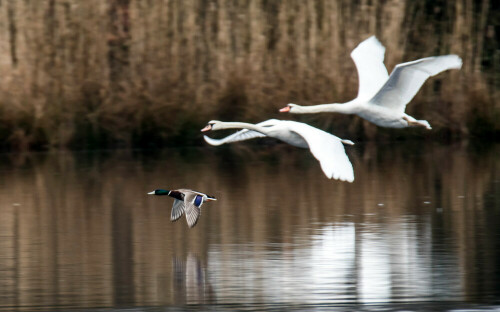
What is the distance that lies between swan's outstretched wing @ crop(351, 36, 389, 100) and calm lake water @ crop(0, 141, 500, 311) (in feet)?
3.53

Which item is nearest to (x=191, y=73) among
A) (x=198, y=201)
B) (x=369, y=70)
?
(x=369, y=70)

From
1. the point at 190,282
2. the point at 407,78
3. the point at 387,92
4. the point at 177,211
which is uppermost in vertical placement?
the point at 407,78

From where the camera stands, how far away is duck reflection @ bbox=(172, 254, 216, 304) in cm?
688

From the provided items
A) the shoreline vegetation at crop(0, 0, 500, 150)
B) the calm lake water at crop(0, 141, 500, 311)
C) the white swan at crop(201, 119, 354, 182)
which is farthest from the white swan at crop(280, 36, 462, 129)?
the shoreline vegetation at crop(0, 0, 500, 150)

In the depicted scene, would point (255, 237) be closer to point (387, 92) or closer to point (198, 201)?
point (198, 201)

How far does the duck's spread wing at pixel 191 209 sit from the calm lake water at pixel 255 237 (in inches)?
9.4

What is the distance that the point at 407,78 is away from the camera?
10.5 meters

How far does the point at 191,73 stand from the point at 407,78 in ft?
21.2

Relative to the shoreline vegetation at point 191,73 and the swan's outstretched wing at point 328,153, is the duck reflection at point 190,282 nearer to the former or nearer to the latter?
the swan's outstretched wing at point 328,153

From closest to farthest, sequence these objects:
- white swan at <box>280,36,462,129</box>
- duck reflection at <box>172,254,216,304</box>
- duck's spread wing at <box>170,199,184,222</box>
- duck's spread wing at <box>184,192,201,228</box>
Answer: duck reflection at <box>172,254,216,304</box> < duck's spread wing at <box>184,192,201,228</box> < duck's spread wing at <box>170,199,184,222</box> < white swan at <box>280,36,462,129</box>

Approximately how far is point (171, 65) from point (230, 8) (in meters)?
1.26

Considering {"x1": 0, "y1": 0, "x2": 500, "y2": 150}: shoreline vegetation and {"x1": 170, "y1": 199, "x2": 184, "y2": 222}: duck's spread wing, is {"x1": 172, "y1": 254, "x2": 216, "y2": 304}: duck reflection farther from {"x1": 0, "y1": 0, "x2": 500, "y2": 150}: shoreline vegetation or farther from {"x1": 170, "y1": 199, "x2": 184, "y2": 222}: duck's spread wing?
{"x1": 0, "y1": 0, "x2": 500, "y2": 150}: shoreline vegetation

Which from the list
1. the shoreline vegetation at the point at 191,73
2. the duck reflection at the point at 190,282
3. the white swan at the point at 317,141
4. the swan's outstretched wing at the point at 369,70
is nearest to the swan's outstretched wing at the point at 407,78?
the swan's outstretched wing at the point at 369,70

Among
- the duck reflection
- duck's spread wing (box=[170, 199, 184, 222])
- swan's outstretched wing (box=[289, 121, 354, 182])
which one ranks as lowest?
the duck reflection
